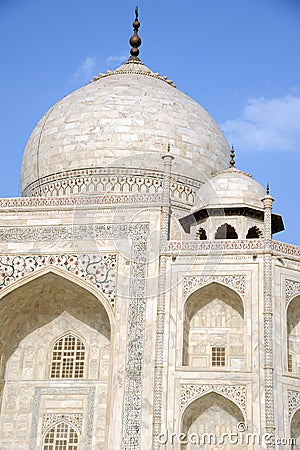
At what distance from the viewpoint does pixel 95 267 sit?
14688 millimetres

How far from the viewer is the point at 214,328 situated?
47.4ft

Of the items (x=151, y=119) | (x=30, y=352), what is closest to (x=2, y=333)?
(x=30, y=352)

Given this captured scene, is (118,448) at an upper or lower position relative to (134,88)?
lower

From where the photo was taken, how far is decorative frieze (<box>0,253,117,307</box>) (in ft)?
47.8

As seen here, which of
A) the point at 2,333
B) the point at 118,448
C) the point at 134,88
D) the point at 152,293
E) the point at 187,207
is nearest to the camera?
the point at 118,448

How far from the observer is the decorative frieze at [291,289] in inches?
557

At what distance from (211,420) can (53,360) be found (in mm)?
3312

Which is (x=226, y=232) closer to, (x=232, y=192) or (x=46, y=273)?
(x=232, y=192)

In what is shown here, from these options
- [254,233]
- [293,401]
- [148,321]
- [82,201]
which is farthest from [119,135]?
[293,401]

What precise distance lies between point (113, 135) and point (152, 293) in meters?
5.08

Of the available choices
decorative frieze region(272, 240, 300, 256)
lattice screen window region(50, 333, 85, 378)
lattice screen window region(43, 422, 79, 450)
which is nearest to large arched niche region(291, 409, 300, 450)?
decorative frieze region(272, 240, 300, 256)

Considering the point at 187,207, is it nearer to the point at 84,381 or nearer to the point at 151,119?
the point at 151,119

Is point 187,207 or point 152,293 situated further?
point 187,207
